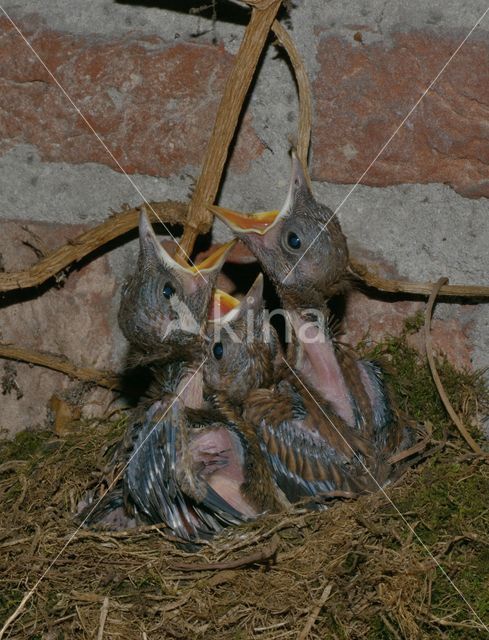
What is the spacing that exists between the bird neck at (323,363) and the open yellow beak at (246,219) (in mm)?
188

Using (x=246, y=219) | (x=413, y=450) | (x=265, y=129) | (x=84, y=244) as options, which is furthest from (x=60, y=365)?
(x=413, y=450)

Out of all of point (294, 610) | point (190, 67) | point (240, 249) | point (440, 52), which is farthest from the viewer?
point (240, 249)

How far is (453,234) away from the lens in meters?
2.03

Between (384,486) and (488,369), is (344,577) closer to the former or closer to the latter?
(384,486)

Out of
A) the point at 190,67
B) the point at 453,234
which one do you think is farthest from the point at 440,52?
the point at 190,67

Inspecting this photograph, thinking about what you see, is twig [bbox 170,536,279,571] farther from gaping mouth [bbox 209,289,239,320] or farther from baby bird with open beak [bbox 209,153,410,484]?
gaping mouth [bbox 209,289,239,320]

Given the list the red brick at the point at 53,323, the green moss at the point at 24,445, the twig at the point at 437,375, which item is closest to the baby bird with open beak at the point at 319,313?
the twig at the point at 437,375

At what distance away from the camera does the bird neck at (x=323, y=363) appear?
2055mm

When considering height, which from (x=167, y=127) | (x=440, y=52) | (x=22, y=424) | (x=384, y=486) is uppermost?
(x=440, y=52)

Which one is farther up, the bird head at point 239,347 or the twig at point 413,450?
the twig at point 413,450

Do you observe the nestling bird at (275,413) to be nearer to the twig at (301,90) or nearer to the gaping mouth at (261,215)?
the gaping mouth at (261,215)

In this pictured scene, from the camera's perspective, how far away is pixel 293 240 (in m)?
2.01

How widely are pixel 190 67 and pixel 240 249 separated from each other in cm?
40

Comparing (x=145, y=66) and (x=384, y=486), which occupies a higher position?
(x=145, y=66)
